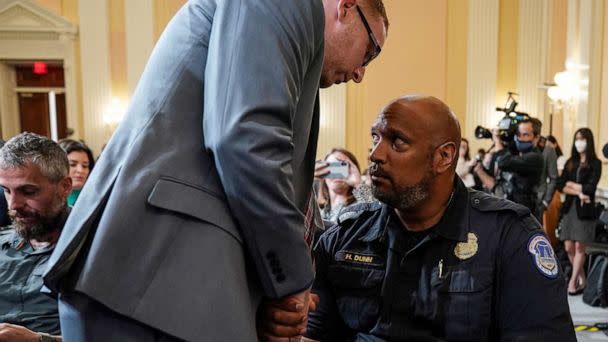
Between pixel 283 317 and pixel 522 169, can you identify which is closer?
pixel 283 317

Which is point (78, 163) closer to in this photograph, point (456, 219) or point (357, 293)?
point (357, 293)

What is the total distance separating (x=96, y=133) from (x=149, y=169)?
9.19 meters

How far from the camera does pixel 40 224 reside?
5.67 ft

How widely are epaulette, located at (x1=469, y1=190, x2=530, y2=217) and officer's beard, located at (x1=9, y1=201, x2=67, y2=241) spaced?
4.15 feet

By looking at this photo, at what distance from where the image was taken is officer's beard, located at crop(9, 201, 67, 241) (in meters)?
1.72

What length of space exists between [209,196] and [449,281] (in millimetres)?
730

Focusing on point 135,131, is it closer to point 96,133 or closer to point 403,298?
point 403,298

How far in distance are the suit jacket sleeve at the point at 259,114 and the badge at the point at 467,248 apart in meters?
0.63

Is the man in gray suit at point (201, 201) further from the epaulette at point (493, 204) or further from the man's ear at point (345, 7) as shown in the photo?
the epaulette at point (493, 204)

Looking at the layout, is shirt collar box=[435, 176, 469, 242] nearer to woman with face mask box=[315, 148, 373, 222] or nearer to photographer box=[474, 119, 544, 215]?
woman with face mask box=[315, 148, 373, 222]

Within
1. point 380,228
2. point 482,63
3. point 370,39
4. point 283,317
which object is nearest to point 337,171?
point 380,228

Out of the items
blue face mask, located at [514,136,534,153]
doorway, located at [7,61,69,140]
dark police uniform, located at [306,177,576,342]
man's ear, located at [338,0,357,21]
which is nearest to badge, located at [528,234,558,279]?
dark police uniform, located at [306,177,576,342]

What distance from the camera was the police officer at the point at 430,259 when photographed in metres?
1.29

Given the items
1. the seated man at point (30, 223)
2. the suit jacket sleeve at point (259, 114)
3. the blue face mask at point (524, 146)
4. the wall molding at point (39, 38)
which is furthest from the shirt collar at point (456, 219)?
the wall molding at point (39, 38)
